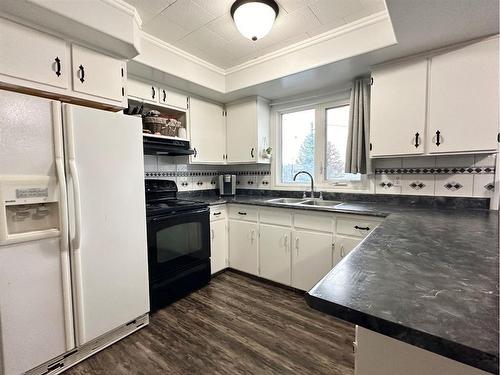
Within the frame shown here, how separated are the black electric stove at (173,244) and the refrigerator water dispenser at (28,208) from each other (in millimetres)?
642

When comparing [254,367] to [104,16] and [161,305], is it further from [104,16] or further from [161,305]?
[104,16]

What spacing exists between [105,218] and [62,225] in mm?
240

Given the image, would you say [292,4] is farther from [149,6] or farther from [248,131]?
[248,131]

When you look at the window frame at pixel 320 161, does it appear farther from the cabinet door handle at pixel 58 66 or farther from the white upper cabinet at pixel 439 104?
the cabinet door handle at pixel 58 66

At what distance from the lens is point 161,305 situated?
2.08 meters

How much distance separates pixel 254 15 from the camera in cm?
162

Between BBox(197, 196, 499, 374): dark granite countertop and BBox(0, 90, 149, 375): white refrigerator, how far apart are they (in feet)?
4.89

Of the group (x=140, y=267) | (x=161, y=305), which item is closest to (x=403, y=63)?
(x=140, y=267)

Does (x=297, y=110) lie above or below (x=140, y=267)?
above

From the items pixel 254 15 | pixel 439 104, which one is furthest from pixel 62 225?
pixel 439 104

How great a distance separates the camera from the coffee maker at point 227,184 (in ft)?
Result: 10.5

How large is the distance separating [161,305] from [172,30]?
234 cm

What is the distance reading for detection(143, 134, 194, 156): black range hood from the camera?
2.19 m

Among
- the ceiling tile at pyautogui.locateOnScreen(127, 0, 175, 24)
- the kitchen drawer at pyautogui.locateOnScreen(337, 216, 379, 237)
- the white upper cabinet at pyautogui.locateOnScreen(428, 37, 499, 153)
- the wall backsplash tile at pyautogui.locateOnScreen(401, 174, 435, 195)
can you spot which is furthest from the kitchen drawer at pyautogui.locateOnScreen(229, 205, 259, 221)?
the ceiling tile at pyautogui.locateOnScreen(127, 0, 175, 24)
